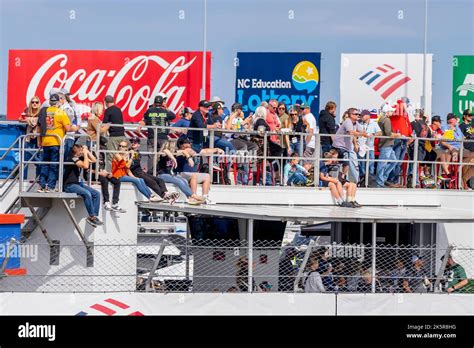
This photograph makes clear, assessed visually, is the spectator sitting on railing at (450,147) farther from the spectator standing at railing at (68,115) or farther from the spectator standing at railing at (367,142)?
the spectator standing at railing at (68,115)

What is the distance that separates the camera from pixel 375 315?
16953mm

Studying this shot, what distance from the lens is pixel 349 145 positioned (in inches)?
882

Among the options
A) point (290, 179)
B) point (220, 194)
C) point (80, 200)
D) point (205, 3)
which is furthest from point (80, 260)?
point (205, 3)

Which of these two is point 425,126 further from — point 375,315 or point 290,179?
point 375,315

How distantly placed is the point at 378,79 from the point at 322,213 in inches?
454

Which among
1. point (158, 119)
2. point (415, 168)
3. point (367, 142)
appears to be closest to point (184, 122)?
point (158, 119)

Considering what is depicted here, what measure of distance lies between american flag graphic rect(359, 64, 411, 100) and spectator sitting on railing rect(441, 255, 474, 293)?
12.4m

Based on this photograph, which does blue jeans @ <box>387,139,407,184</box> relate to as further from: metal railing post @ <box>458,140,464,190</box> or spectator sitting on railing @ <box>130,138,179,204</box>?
spectator sitting on railing @ <box>130,138,179,204</box>

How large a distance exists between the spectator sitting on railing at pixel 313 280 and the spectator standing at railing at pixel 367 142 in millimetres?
4933

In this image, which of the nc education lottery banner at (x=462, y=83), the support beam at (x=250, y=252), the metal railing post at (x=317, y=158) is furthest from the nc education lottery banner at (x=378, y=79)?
the support beam at (x=250, y=252)

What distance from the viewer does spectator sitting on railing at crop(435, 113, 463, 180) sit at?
2344 cm

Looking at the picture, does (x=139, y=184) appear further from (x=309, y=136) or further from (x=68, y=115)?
(x=309, y=136)

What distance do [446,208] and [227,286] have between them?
6011 millimetres
